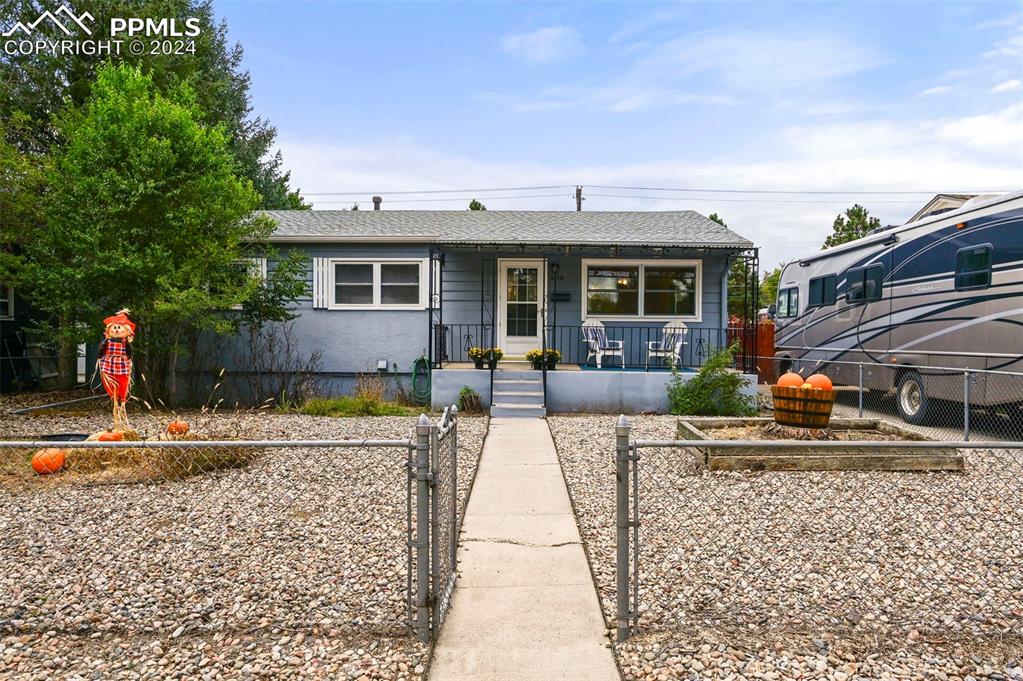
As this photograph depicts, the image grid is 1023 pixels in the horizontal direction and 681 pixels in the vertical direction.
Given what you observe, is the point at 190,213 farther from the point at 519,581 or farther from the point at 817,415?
the point at 817,415

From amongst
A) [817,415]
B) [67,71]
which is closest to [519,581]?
[817,415]

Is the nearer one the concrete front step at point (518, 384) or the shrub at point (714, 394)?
the shrub at point (714, 394)

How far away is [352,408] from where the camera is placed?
10.8 meters

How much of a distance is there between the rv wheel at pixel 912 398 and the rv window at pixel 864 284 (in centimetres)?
163

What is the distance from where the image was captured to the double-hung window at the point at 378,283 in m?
13.2

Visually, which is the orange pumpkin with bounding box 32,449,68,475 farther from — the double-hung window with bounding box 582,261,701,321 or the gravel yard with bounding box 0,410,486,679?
the double-hung window with bounding box 582,261,701,321

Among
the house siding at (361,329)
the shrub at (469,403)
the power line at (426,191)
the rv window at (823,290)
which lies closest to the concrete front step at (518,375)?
the shrub at (469,403)

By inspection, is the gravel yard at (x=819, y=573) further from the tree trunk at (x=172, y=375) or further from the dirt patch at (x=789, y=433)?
the tree trunk at (x=172, y=375)

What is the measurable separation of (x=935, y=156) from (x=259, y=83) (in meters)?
25.3

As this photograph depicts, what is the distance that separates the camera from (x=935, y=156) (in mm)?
Result: 21125

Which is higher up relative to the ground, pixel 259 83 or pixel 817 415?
pixel 259 83

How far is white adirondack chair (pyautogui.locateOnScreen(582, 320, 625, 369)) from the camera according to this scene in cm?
1270

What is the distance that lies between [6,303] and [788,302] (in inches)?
701

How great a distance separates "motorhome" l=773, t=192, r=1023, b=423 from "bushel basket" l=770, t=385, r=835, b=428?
2.31 metres
